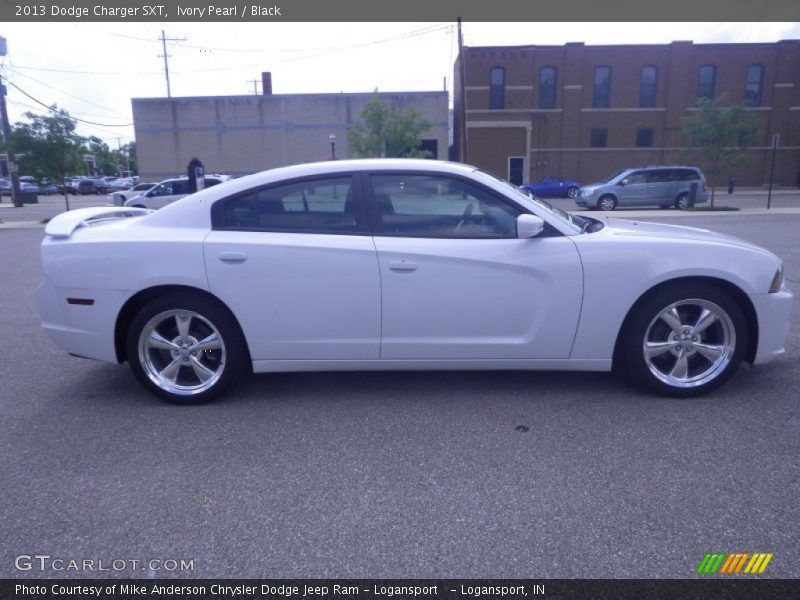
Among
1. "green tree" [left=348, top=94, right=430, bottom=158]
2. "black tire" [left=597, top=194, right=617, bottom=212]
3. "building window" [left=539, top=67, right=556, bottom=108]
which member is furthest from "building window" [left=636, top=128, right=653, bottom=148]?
"black tire" [left=597, top=194, right=617, bottom=212]

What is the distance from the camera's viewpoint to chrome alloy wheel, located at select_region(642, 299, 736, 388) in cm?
387

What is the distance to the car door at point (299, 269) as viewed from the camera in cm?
379

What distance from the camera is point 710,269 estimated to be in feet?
12.4

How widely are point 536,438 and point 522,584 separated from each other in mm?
1236

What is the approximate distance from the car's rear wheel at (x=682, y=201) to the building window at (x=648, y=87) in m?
20.1

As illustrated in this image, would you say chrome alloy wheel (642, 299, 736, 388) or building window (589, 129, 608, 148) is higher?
building window (589, 129, 608, 148)

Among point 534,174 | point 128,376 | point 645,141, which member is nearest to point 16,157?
point 128,376

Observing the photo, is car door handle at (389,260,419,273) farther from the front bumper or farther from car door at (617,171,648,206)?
car door at (617,171,648,206)

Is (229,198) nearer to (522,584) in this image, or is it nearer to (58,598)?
(58,598)

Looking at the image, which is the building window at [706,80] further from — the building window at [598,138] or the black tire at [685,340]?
the black tire at [685,340]

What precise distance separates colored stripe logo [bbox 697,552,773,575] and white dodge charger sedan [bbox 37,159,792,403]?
162cm

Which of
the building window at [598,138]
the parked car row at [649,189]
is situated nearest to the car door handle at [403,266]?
the parked car row at [649,189]

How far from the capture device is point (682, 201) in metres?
24.4

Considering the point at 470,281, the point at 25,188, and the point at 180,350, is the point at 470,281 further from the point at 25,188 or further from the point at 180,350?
the point at 25,188
